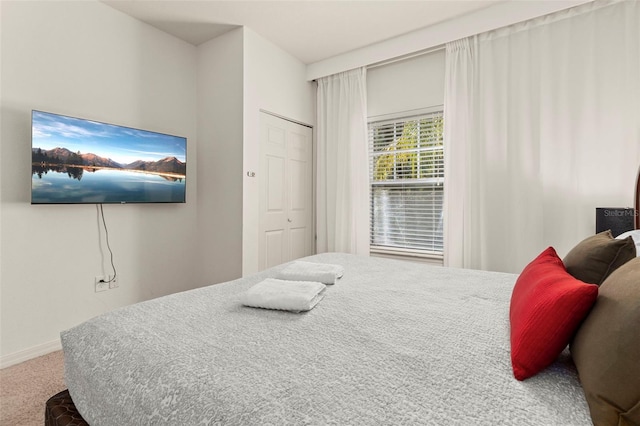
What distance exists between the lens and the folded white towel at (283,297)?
49.0 inches

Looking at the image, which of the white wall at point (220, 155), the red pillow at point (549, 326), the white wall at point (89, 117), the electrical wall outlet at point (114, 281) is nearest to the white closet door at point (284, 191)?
the white wall at point (220, 155)

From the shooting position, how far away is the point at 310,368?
32.4 inches

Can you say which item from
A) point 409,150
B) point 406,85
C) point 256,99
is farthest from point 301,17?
point 409,150

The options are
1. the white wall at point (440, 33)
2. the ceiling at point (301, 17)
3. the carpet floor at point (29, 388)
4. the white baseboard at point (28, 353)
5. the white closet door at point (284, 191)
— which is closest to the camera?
the carpet floor at point (29, 388)

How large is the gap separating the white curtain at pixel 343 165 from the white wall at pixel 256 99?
51 cm

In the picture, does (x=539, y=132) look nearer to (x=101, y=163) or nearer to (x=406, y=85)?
(x=406, y=85)

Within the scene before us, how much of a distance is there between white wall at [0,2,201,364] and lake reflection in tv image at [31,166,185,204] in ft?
0.64

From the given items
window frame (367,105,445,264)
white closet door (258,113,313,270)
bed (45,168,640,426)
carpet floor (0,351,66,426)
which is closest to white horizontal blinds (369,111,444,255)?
window frame (367,105,445,264)

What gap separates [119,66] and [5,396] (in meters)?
2.59

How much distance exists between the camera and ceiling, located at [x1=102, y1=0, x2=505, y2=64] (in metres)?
2.76

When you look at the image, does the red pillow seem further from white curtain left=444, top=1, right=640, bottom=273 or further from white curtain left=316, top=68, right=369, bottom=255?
white curtain left=316, top=68, right=369, bottom=255

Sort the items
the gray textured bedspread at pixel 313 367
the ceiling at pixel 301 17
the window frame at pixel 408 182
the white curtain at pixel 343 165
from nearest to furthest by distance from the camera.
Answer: the gray textured bedspread at pixel 313 367 → the ceiling at pixel 301 17 → the window frame at pixel 408 182 → the white curtain at pixel 343 165

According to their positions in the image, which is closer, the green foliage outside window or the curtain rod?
the curtain rod

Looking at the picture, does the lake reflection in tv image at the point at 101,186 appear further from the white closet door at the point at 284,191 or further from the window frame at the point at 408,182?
the window frame at the point at 408,182
